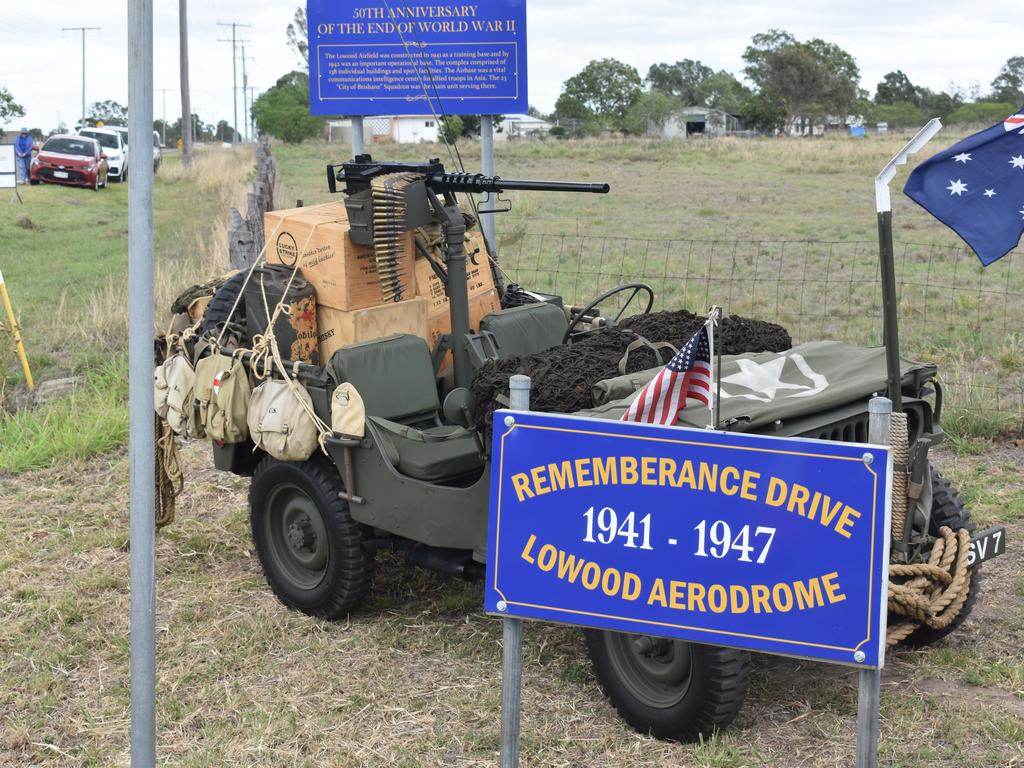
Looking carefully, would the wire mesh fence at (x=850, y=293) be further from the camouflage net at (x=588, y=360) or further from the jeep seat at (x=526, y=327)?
the camouflage net at (x=588, y=360)

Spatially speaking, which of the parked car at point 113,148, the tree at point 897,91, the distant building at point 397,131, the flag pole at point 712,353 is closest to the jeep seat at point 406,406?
the flag pole at point 712,353

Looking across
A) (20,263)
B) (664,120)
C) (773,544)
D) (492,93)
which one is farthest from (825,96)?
(773,544)

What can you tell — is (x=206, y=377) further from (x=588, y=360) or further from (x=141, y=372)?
(x=141, y=372)

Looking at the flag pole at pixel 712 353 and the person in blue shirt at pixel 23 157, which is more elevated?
the person in blue shirt at pixel 23 157

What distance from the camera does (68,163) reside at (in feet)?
104

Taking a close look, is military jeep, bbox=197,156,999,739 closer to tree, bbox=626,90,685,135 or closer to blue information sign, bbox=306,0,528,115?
blue information sign, bbox=306,0,528,115

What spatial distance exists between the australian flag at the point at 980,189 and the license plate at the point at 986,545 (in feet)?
3.77

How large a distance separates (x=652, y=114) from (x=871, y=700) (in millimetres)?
78812

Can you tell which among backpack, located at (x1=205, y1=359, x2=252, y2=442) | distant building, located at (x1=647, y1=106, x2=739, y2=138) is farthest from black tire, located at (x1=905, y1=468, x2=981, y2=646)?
distant building, located at (x1=647, y1=106, x2=739, y2=138)

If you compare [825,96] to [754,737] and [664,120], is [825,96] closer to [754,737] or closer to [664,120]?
[664,120]

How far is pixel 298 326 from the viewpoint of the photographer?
5461 mm

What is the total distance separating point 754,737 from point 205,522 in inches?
146

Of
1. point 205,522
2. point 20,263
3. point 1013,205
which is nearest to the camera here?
point 1013,205

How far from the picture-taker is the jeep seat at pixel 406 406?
504 centimetres
